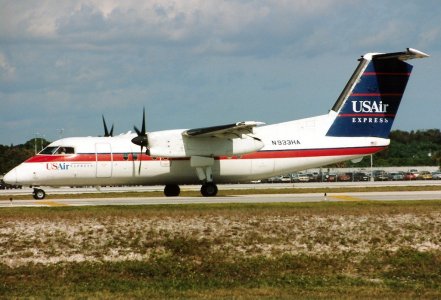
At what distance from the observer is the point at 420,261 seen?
83.3ft

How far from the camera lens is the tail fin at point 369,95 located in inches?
1820

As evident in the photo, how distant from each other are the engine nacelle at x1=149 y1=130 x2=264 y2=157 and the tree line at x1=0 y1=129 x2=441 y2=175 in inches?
3384

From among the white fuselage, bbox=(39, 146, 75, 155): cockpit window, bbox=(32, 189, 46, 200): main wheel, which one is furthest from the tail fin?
bbox=(32, 189, 46, 200): main wheel

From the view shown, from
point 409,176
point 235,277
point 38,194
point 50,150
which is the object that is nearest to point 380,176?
point 409,176

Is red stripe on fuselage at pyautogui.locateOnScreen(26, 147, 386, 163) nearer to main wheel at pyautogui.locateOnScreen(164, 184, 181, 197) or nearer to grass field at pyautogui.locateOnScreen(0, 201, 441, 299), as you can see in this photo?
main wheel at pyautogui.locateOnScreen(164, 184, 181, 197)

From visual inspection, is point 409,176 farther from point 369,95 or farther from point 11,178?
point 11,178

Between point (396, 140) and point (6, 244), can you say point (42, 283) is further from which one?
point (396, 140)

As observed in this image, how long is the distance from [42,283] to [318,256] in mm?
8891

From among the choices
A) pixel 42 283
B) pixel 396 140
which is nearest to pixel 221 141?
pixel 42 283

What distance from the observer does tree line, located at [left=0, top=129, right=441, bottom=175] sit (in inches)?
5339

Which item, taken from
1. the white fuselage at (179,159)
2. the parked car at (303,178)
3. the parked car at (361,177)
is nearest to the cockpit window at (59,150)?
the white fuselage at (179,159)

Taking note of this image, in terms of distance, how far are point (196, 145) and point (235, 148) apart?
85.7 inches

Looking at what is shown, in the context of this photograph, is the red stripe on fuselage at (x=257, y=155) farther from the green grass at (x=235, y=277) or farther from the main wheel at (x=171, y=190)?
the green grass at (x=235, y=277)

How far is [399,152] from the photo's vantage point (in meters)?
158
